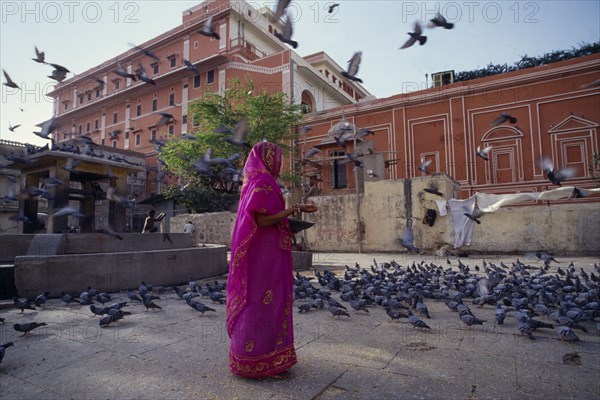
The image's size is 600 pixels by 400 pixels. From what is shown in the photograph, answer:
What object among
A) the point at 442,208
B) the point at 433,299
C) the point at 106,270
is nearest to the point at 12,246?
the point at 106,270

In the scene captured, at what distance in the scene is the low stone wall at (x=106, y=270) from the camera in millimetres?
5992

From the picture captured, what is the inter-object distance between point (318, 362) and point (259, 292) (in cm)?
88

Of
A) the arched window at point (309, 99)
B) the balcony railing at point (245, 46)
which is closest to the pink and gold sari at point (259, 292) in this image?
the arched window at point (309, 99)

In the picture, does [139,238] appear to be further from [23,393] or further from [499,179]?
[499,179]

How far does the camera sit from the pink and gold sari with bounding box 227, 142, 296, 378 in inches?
113

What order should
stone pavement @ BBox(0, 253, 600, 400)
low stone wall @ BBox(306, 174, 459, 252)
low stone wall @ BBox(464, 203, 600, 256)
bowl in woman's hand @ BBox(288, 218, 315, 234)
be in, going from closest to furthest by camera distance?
stone pavement @ BBox(0, 253, 600, 400)
bowl in woman's hand @ BBox(288, 218, 315, 234)
low stone wall @ BBox(464, 203, 600, 256)
low stone wall @ BBox(306, 174, 459, 252)

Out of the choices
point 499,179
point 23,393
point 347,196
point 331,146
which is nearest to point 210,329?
point 23,393

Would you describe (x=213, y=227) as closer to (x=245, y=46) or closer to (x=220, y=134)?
(x=220, y=134)

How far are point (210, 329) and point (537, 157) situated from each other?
21.8 metres

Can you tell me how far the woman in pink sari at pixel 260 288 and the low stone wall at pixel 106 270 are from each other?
15.4 ft

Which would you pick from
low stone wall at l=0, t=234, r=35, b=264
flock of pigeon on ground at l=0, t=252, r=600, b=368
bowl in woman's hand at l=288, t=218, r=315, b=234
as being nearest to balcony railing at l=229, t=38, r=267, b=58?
low stone wall at l=0, t=234, r=35, b=264

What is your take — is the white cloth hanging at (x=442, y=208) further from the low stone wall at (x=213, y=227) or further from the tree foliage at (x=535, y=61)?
the tree foliage at (x=535, y=61)

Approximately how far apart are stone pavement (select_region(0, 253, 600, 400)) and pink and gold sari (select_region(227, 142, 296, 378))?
0.17 meters

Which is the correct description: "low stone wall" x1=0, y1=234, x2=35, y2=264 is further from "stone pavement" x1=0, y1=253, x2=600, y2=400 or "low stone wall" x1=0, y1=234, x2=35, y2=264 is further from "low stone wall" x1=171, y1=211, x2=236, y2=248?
"low stone wall" x1=171, y1=211, x2=236, y2=248
